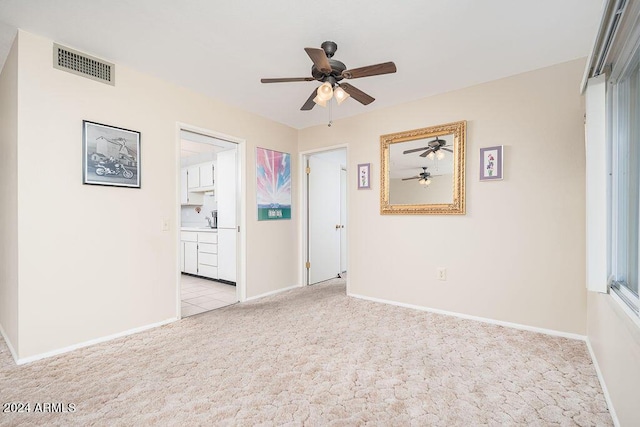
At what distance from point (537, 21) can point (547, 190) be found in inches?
53.8

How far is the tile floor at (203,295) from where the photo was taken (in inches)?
140

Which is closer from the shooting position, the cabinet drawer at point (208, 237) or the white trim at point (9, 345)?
the white trim at point (9, 345)

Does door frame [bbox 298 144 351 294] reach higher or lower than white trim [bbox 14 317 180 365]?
higher

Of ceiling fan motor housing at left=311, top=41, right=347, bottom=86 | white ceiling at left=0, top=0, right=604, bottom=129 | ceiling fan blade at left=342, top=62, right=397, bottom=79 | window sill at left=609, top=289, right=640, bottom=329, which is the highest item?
white ceiling at left=0, top=0, right=604, bottom=129

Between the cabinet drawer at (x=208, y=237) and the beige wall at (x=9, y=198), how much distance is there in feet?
8.06

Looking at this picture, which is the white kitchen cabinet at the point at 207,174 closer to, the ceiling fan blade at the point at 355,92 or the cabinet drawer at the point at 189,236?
the cabinet drawer at the point at 189,236

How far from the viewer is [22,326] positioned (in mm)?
2146

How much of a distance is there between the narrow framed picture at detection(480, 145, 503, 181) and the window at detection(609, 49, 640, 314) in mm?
1174

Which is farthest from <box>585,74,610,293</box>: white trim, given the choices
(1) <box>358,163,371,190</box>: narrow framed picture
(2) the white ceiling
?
(1) <box>358,163,371,190</box>: narrow framed picture

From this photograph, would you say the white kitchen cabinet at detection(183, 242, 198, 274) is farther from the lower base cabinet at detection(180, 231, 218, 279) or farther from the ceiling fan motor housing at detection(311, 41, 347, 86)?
the ceiling fan motor housing at detection(311, 41, 347, 86)

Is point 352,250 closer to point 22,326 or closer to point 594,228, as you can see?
point 594,228

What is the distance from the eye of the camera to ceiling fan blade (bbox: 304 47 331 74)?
187 centimetres

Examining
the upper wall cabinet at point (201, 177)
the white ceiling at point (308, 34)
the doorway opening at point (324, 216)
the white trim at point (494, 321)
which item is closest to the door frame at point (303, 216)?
the doorway opening at point (324, 216)

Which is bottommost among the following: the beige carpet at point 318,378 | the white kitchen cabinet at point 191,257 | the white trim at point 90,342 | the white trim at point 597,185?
the beige carpet at point 318,378
